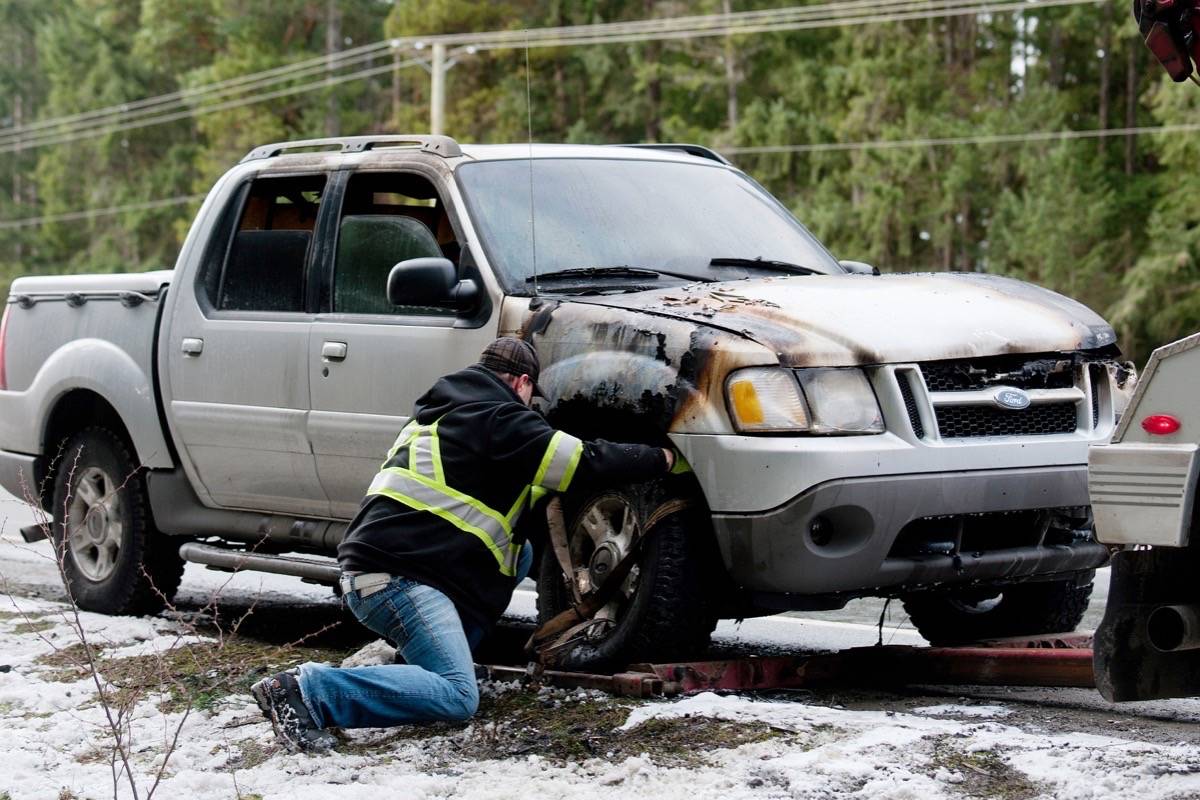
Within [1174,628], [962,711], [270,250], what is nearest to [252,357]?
[270,250]

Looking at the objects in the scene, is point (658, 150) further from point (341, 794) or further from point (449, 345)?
point (341, 794)

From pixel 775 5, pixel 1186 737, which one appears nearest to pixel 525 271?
pixel 1186 737

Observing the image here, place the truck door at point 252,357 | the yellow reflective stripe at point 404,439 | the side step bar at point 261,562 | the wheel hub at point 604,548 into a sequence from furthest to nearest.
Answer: the truck door at point 252,357
the side step bar at point 261,562
the wheel hub at point 604,548
the yellow reflective stripe at point 404,439

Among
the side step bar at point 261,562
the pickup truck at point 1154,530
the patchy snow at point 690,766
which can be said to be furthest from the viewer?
the side step bar at point 261,562

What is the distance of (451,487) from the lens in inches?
227

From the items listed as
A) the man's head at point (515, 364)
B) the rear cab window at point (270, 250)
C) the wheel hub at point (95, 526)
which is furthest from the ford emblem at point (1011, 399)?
the wheel hub at point (95, 526)

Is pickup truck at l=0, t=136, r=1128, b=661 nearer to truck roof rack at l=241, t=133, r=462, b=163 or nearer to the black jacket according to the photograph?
truck roof rack at l=241, t=133, r=462, b=163

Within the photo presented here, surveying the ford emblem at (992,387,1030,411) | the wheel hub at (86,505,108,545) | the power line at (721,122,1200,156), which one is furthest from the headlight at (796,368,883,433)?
the power line at (721,122,1200,156)

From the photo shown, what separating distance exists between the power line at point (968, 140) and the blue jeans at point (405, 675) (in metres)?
26.9

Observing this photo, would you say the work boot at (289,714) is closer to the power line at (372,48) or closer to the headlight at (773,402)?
the headlight at (773,402)

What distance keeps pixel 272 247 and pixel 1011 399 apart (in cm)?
345

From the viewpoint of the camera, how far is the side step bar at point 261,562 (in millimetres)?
7160

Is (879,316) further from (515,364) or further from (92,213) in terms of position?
(92,213)

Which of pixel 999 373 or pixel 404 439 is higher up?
pixel 999 373
